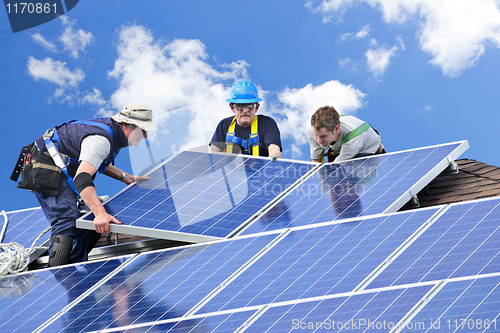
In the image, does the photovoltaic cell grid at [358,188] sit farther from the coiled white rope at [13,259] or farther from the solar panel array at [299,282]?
the coiled white rope at [13,259]

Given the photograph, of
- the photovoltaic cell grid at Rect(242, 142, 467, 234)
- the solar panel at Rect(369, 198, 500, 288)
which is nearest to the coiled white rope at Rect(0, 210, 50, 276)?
the photovoltaic cell grid at Rect(242, 142, 467, 234)

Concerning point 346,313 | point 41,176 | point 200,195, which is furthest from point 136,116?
point 346,313

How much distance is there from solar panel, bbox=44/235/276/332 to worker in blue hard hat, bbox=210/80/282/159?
3.66 metres

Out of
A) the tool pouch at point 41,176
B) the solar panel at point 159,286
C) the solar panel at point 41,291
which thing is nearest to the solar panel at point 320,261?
the solar panel at point 159,286

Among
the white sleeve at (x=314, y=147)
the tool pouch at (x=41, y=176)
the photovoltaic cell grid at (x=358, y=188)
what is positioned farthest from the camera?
the white sleeve at (x=314, y=147)

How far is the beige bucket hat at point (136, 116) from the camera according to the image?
27.3ft

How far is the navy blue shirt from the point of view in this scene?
10.5 meters

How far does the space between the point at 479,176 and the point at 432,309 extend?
5.10m

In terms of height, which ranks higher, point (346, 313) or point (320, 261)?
point (320, 261)

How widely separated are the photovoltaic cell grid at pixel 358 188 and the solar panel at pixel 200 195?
39cm

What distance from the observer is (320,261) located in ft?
20.2

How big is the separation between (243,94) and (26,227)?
464cm

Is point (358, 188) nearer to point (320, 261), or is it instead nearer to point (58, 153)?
point (320, 261)

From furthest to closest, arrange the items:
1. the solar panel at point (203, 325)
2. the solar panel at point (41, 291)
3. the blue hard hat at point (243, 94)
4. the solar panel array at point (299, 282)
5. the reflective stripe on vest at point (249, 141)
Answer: the reflective stripe on vest at point (249, 141)
the blue hard hat at point (243, 94)
the solar panel at point (41, 291)
the solar panel at point (203, 325)
the solar panel array at point (299, 282)
